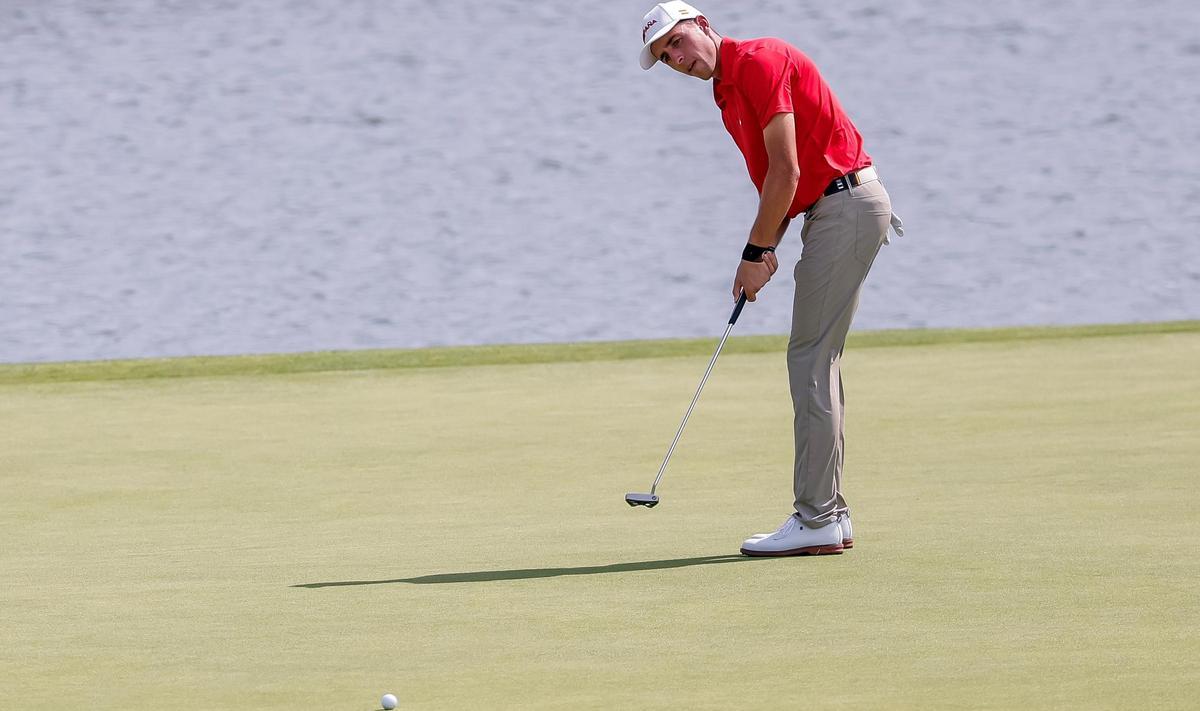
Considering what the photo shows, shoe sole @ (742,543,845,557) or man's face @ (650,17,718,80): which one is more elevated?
man's face @ (650,17,718,80)

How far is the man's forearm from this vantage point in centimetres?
503

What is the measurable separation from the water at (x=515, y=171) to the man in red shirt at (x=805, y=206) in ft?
26.5

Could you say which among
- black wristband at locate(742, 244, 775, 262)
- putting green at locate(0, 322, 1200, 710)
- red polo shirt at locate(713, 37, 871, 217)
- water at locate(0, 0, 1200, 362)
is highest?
red polo shirt at locate(713, 37, 871, 217)

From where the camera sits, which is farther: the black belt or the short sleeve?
the black belt

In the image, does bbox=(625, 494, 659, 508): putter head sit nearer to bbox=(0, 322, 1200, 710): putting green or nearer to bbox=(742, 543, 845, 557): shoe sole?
bbox=(0, 322, 1200, 710): putting green

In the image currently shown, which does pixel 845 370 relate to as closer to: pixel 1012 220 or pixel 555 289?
pixel 555 289

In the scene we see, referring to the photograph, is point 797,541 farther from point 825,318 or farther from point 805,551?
point 825,318

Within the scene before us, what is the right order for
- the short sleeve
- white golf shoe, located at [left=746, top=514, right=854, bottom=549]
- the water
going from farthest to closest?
1. the water
2. white golf shoe, located at [left=746, top=514, right=854, bottom=549]
3. the short sleeve

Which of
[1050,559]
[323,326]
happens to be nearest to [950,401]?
[1050,559]

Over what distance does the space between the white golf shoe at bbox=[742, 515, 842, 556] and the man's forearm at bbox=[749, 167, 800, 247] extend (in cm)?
73

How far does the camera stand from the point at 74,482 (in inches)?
259

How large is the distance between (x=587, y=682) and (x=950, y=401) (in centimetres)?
482

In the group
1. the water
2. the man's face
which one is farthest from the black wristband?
the water

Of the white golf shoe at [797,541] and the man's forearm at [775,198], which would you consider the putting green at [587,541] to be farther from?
the man's forearm at [775,198]
